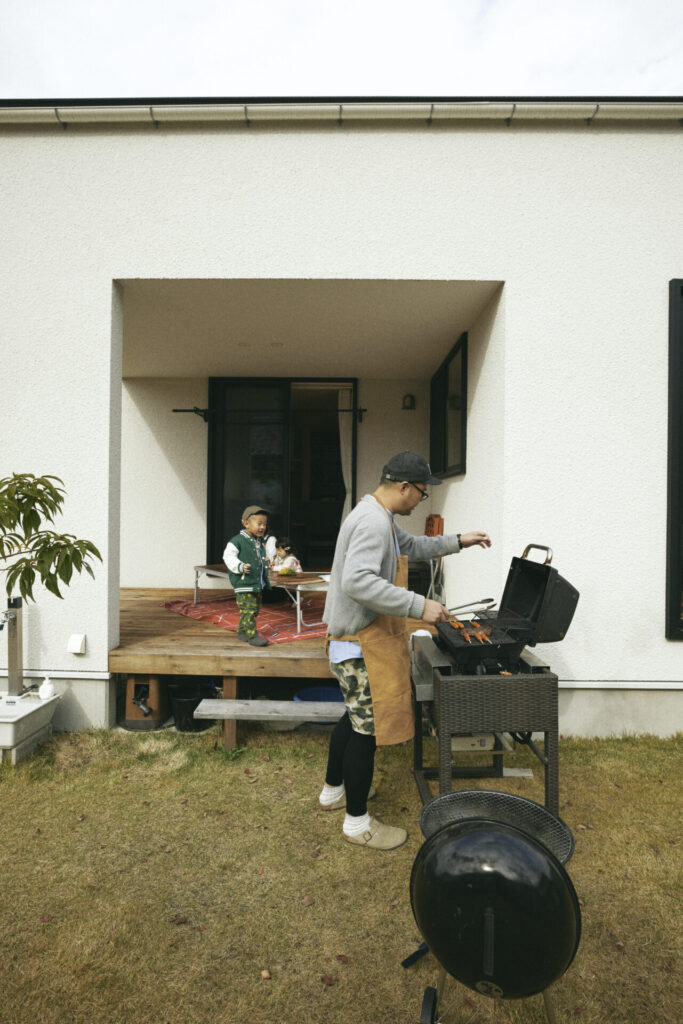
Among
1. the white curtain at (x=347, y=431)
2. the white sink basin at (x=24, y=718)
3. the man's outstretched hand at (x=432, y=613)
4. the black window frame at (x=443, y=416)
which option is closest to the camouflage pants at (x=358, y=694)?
the man's outstretched hand at (x=432, y=613)

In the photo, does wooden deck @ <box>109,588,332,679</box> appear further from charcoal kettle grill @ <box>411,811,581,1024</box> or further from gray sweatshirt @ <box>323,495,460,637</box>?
charcoal kettle grill @ <box>411,811,581,1024</box>

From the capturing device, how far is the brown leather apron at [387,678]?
8.40 feet

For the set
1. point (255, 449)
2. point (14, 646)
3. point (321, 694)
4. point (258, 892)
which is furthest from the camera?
point (255, 449)

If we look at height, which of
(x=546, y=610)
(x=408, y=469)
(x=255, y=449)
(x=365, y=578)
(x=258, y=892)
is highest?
(x=255, y=449)

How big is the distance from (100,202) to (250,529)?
2716 mm

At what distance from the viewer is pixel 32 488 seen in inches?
87.7

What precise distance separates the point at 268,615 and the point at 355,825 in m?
3.03

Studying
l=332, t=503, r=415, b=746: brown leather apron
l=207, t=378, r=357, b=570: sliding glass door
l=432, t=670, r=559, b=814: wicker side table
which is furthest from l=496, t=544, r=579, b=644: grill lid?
l=207, t=378, r=357, b=570: sliding glass door

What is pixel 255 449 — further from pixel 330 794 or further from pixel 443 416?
pixel 330 794

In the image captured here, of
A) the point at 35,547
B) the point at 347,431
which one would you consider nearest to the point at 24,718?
the point at 35,547

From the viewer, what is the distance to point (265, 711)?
11.9 feet

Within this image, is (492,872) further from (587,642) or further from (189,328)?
(189,328)

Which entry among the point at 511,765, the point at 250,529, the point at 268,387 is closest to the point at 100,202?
the point at 250,529

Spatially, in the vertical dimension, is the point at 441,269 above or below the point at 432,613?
above
